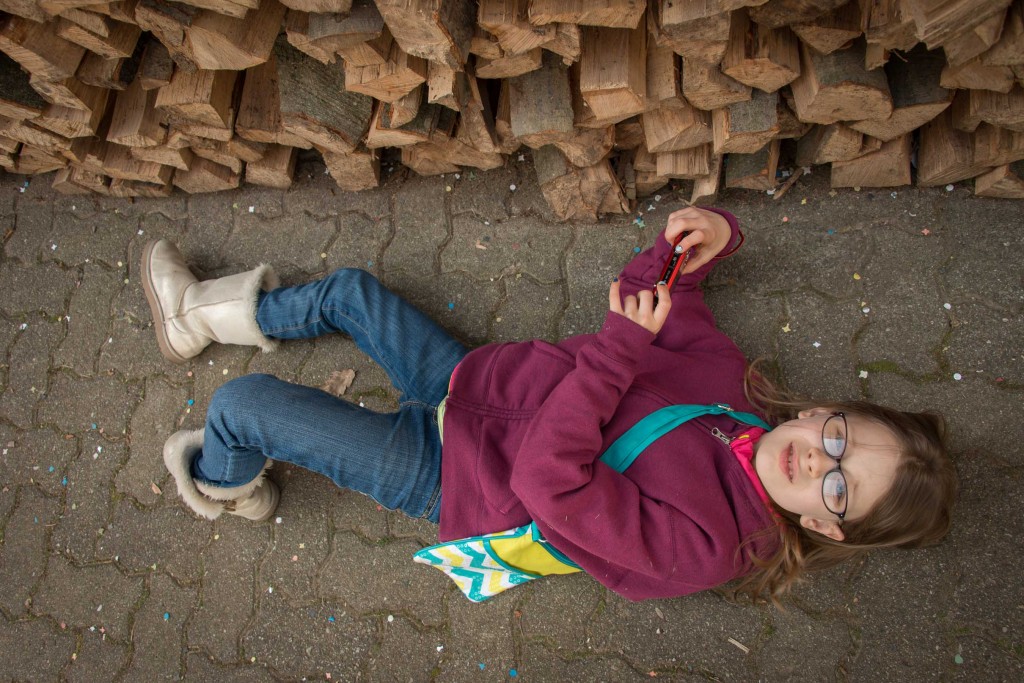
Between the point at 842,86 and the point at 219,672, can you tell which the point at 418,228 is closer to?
the point at 842,86

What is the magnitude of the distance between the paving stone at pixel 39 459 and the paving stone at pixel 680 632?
1895mm

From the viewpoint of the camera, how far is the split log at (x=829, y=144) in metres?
1.80

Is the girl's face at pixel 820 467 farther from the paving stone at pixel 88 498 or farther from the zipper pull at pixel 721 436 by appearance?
the paving stone at pixel 88 498

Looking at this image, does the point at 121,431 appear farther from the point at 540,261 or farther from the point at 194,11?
the point at 540,261

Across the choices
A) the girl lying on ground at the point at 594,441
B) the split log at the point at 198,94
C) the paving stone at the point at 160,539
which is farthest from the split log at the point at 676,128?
the paving stone at the point at 160,539

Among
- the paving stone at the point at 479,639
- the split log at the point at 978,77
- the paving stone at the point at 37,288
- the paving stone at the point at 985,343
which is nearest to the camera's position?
the split log at the point at 978,77

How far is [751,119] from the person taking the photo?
176 cm

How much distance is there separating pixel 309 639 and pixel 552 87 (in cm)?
178

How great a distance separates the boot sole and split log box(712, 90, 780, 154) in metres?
1.86

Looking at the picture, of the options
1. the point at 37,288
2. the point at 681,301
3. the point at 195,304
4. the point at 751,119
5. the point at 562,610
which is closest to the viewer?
the point at 751,119

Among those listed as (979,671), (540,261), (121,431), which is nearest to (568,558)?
(540,261)

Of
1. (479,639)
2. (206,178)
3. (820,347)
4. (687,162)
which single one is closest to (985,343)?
(820,347)

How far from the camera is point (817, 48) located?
1583 mm

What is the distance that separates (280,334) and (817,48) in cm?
172
